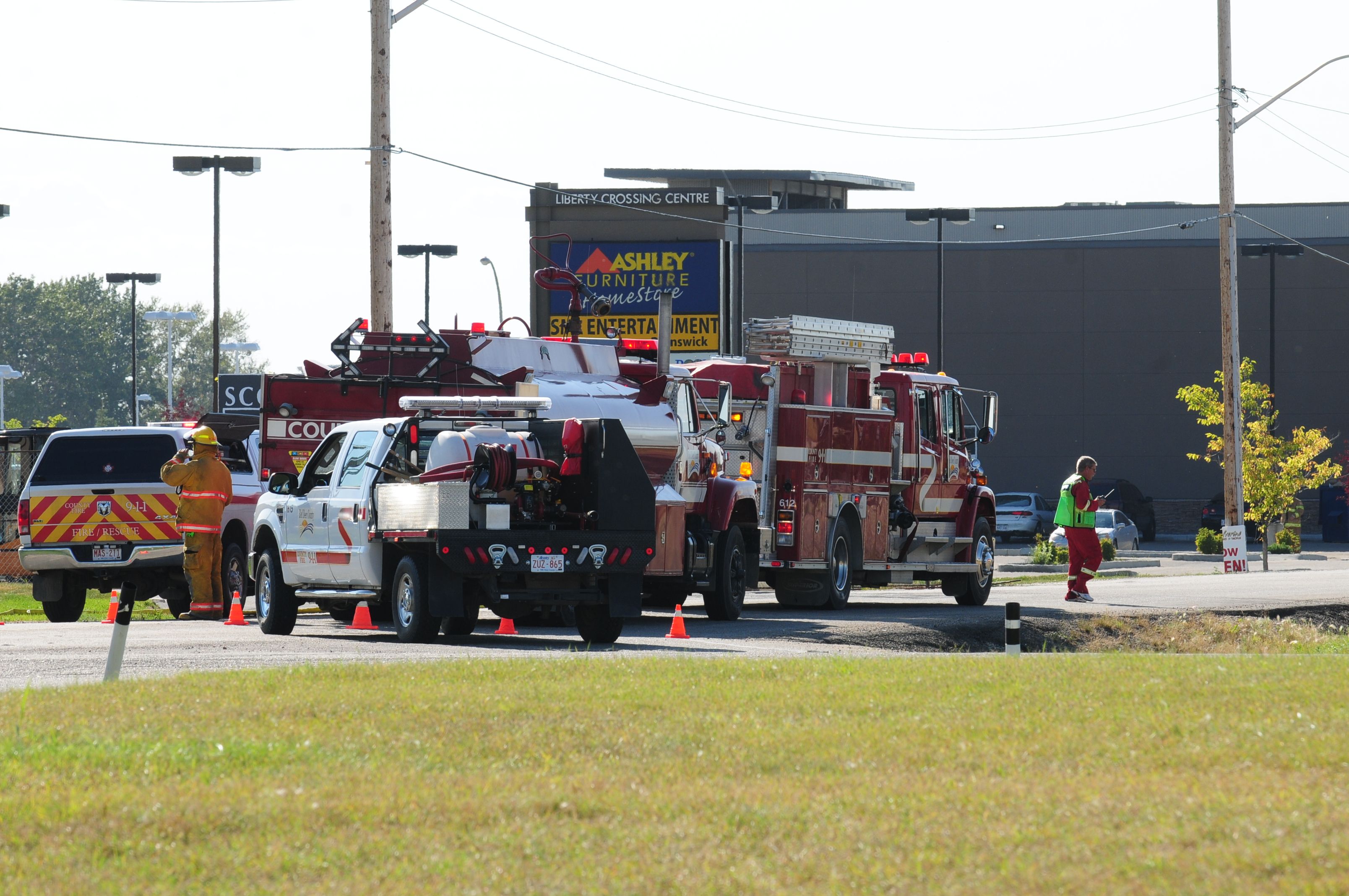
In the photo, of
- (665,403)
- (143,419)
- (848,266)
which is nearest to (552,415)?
(665,403)

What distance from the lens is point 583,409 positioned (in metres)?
17.9

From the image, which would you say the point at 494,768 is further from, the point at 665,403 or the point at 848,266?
the point at 848,266

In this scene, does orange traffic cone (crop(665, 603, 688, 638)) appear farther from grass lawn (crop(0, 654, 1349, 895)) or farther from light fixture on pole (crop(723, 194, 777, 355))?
light fixture on pole (crop(723, 194, 777, 355))

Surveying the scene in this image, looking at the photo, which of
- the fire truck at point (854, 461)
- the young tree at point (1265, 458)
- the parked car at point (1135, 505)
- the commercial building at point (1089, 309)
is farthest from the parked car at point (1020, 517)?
the fire truck at point (854, 461)

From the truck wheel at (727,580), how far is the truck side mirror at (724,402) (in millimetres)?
1931

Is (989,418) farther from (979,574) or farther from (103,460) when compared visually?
(103,460)

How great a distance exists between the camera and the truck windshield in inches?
814

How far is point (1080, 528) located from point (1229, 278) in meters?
13.0

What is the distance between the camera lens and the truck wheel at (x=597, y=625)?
15.6 m

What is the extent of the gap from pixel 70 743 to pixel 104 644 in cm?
766

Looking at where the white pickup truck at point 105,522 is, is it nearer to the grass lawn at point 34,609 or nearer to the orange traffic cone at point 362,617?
the grass lawn at point 34,609

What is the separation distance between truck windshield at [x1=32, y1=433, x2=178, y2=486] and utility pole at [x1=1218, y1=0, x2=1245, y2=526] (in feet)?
68.0

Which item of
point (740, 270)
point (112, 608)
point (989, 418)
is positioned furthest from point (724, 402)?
point (740, 270)

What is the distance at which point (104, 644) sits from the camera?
1553cm
